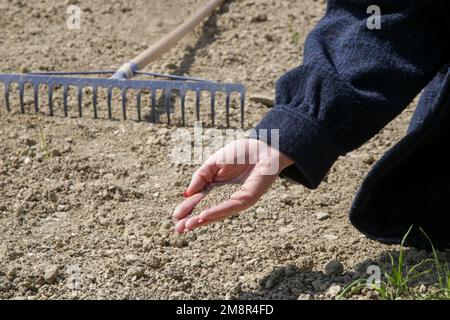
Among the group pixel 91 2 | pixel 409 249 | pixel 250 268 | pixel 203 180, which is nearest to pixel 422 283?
pixel 409 249

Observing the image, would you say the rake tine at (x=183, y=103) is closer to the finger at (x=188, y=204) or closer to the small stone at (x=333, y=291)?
the finger at (x=188, y=204)

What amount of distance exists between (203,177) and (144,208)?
2.27 ft

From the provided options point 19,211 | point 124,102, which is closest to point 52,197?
point 19,211

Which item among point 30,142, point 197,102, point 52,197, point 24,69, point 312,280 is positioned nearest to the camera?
point 312,280

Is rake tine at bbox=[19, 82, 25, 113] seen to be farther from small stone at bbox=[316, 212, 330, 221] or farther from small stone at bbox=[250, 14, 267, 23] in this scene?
small stone at bbox=[316, 212, 330, 221]

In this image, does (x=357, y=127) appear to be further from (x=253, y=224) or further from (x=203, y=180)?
(x=253, y=224)

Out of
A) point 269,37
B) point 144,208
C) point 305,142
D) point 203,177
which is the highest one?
point 305,142


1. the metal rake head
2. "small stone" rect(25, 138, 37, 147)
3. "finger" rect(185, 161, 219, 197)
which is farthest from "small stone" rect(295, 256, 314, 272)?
"small stone" rect(25, 138, 37, 147)

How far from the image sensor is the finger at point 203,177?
2451mm

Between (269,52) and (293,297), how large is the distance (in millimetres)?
2046

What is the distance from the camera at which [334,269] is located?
2.66 metres

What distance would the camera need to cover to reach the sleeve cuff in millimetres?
2328

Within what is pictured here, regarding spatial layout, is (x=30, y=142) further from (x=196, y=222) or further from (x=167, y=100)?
(x=196, y=222)

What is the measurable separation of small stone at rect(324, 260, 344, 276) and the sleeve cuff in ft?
1.31
